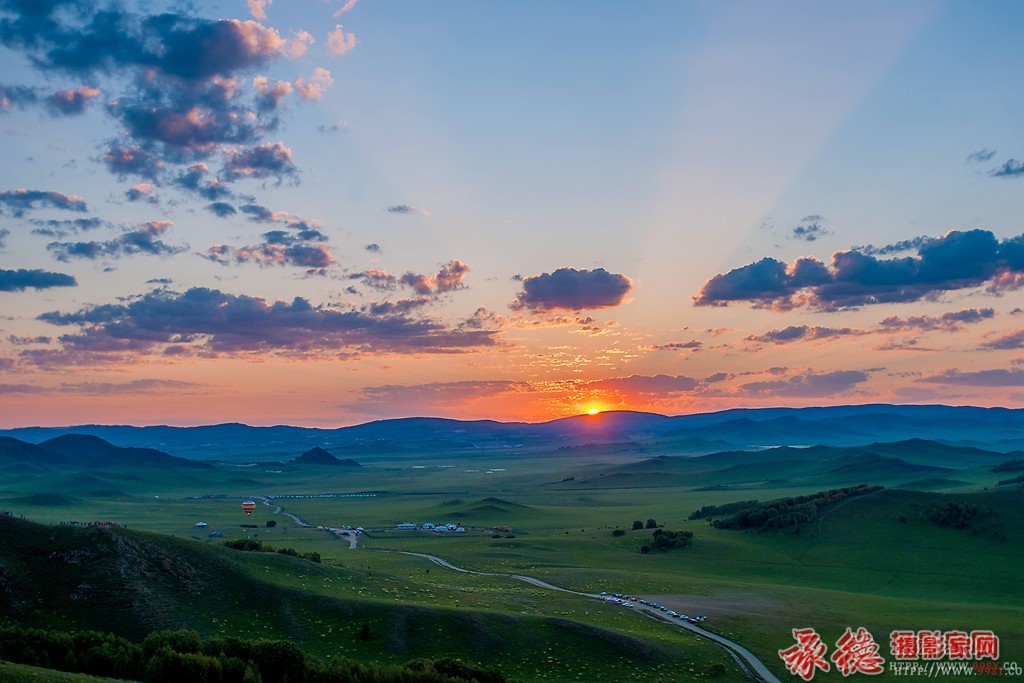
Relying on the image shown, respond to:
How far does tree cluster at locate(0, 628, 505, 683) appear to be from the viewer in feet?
148

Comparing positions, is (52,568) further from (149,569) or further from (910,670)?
(910,670)

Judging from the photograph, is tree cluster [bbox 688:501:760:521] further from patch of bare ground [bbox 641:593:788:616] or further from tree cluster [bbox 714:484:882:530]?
patch of bare ground [bbox 641:593:788:616]

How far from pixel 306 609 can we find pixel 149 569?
14.4 metres

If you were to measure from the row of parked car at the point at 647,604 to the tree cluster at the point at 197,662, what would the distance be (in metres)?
26.9

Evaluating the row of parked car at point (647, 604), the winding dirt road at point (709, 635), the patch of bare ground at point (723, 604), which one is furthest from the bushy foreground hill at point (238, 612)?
the patch of bare ground at point (723, 604)

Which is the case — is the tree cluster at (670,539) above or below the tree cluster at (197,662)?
below

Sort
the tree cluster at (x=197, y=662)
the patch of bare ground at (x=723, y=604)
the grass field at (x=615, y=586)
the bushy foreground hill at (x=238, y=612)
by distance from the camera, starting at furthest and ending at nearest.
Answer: the patch of bare ground at (x=723, y=604), the grass field at (x=615, y=586), the bushy foreground hill at (x=238, y=612), the tree cluster at (x=197, y=662)

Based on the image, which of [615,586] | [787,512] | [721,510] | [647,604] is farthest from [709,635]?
[721,510]

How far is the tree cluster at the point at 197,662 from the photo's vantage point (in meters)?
45.2

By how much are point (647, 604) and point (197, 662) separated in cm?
4859

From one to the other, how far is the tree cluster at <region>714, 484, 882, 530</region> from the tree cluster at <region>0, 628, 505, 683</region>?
94.1m

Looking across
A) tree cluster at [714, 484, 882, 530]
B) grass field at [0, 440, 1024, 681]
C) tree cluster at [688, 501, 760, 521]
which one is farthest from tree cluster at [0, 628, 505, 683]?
tree cluster at [688, 501, 760, 521]

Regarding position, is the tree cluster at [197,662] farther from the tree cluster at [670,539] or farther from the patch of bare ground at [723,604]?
the tree cluster at [670,539]

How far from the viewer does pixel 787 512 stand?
133875mm
